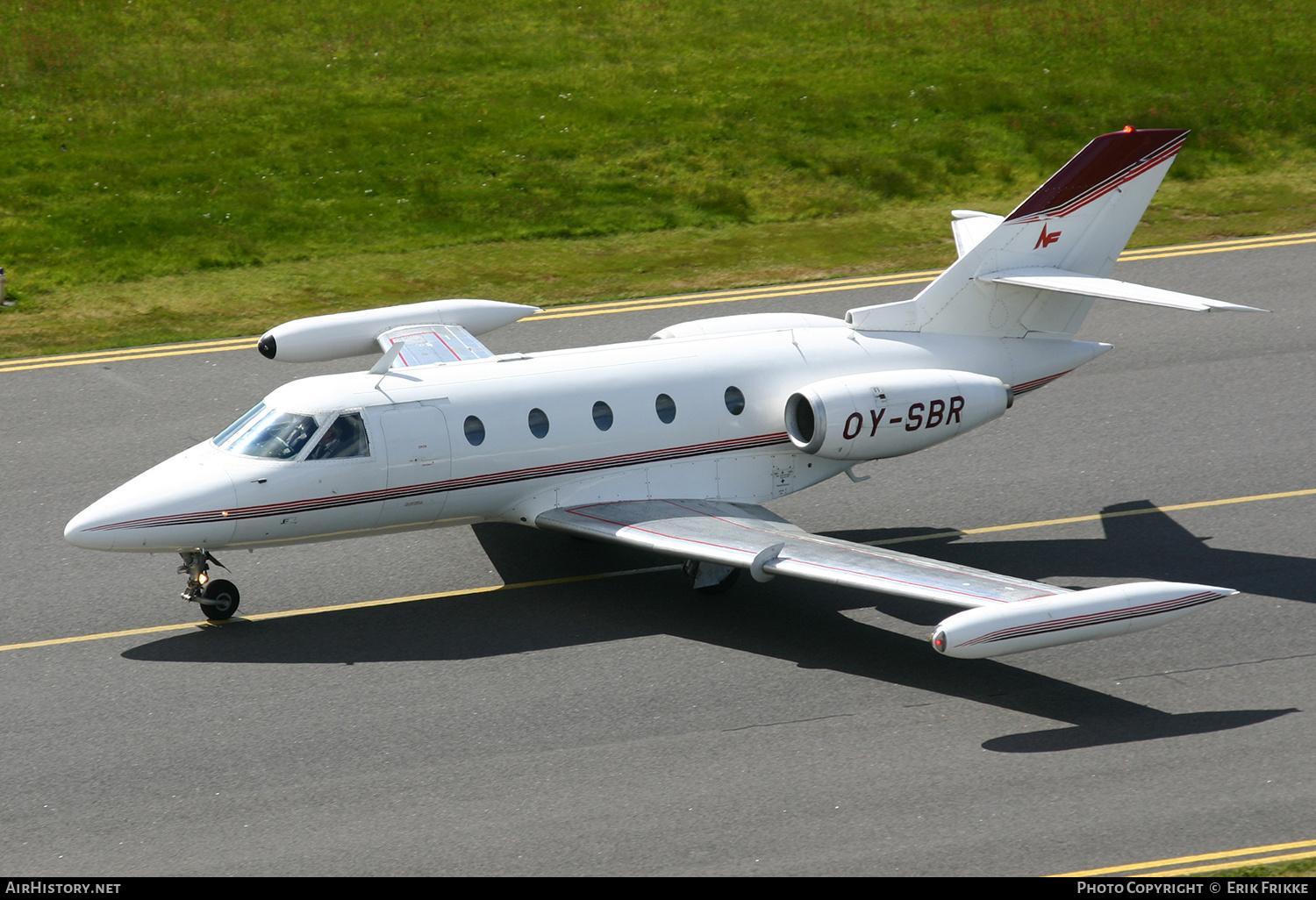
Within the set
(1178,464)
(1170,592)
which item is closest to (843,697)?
(1170,592)

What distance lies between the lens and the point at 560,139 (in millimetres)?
32562

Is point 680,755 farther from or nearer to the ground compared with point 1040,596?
nearer to the ground

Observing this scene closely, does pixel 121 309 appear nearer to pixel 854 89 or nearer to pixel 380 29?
pixel 380 29

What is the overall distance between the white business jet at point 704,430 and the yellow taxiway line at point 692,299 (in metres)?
5.26

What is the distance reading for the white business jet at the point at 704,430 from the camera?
16016mm

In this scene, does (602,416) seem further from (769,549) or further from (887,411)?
(887,411)

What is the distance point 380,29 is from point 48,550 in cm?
2102

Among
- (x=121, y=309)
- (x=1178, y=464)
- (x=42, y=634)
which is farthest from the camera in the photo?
(x=121, y=309)

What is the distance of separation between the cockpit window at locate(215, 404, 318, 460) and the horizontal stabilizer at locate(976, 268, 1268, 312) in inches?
331

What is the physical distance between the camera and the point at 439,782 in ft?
46.0

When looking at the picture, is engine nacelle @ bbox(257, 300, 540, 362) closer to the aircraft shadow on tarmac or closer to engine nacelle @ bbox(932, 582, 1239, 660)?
the aircraft shadow on tarmac

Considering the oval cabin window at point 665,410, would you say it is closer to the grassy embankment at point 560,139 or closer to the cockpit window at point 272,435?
the cockpit window at point 272,435

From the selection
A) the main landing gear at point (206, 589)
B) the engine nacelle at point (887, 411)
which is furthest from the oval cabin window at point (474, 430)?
the engine nacelle at point (887, 411)

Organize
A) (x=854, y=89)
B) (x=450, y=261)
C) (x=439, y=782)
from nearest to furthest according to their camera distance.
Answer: (x=439, y=782)
(x=450, y=261)
(x=854, y=89)
